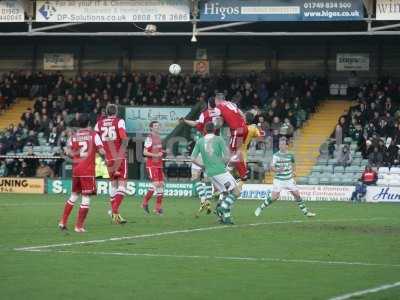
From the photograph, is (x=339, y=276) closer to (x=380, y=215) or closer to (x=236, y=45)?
(x=380, y=215)

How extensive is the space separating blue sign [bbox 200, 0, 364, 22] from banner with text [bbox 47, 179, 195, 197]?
6.34m

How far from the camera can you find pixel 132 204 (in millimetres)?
30156

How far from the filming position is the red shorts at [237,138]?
2323 cm

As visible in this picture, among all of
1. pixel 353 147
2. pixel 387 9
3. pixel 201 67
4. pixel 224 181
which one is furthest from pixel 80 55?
pixel 224 181

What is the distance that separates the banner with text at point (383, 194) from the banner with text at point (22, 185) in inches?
500

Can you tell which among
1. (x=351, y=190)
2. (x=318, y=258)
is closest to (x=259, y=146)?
(x=351, y=190)

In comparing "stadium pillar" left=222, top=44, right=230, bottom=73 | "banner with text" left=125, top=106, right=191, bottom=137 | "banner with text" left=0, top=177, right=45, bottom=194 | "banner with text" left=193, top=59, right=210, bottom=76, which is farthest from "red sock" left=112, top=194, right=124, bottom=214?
"stadium pillar" left=222, top=44, right=230, bottom=73

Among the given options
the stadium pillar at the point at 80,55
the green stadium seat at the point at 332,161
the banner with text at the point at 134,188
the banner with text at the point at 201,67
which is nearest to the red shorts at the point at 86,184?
the banner with text at the point at 134,188

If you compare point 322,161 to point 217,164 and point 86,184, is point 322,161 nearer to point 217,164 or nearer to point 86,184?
point 217,164

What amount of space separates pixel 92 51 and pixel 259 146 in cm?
1485

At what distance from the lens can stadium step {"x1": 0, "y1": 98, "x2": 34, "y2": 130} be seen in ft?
152

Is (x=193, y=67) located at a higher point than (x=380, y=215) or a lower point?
higher

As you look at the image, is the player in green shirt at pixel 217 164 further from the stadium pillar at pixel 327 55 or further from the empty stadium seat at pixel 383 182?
the stadium pillar at pixel 327 55

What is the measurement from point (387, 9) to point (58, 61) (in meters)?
20.5
